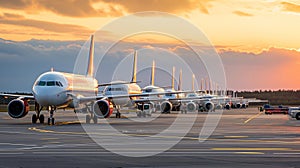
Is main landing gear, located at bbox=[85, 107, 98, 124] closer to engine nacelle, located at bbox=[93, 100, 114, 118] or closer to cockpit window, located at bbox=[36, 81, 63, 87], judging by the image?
engine nacelle, located at bbox=[93, 100, 114, 118]

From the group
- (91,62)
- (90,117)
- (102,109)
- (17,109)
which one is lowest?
(90,117)

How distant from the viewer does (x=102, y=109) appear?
45.6m

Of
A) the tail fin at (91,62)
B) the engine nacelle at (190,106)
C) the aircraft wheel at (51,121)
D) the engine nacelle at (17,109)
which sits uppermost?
the tail fin at (91,62)

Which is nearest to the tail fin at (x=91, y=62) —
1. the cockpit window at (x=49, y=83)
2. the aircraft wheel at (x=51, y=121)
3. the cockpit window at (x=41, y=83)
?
the cockpit window at (x=49, y=83)

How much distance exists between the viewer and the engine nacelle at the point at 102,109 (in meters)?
45.4

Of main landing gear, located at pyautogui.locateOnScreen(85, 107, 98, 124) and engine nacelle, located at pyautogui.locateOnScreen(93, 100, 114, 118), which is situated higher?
engine nacelle, located at pyautogui.locateOnScreen(93, 100, 114, 118)

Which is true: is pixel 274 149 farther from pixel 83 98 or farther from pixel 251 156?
pixel 83 98

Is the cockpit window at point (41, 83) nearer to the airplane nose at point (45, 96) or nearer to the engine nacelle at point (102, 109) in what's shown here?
the airplane nose at point (45, 96)

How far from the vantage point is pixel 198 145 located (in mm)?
23328

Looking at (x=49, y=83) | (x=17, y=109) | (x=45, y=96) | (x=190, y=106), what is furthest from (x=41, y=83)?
(x=190, y=106)

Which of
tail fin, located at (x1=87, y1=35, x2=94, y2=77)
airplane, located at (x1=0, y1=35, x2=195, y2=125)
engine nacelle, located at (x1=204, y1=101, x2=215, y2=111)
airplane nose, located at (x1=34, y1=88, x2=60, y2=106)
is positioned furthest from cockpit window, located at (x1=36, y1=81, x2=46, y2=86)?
engine nacelle, located at (x1=204, y1=101, x2=215, y2=111)

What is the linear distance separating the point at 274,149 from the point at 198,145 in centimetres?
314

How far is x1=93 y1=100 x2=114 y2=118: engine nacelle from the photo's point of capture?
149 ft

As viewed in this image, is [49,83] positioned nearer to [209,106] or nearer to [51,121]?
[51,121]
